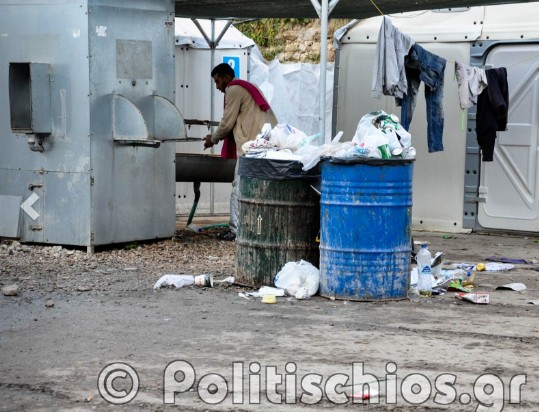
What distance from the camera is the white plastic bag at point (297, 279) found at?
8109 millimetres

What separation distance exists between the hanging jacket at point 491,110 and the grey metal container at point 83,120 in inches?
143

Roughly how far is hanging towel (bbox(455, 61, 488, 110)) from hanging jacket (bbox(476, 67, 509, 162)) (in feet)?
0.83

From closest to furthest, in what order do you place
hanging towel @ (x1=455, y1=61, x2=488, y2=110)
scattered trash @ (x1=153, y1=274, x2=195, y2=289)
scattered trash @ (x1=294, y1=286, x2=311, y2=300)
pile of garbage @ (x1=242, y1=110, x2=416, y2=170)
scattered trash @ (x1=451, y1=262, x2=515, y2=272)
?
pile of garbage @ (x1=242, y1=110, x2=416, y2=170), scattered trash @ (x1=294, y1=286, x2=311, y2=300), scattered trash @ (x1=153, y1=274, x2=195, y2=289), scattered trash @ (x1=451, y1=262, x2=515, y2=272), hanging towel @ (x1=455, y1=61, x2=488, y2=110)

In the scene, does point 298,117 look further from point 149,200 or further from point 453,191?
point 149,200

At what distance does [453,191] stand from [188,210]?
12.7 ft

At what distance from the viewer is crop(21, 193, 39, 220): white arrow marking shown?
34.9 feet

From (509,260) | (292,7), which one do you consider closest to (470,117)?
(292,7)

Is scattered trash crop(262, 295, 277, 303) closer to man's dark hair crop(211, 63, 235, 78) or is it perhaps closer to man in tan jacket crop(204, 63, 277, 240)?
man in tan jacket crop(204, 63, 277, 240)

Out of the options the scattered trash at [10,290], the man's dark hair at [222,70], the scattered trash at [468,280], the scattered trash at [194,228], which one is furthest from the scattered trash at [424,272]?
the scattered trash at [194,228]

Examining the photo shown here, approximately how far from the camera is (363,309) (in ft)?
25.1

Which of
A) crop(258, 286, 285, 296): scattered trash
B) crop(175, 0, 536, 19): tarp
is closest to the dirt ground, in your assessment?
crop(258, 286, 285, 296): scattered trash

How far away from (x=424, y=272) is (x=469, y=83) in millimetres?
3684

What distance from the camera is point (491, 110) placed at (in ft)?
38.7

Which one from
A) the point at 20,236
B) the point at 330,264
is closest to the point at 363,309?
the point at 330,264
